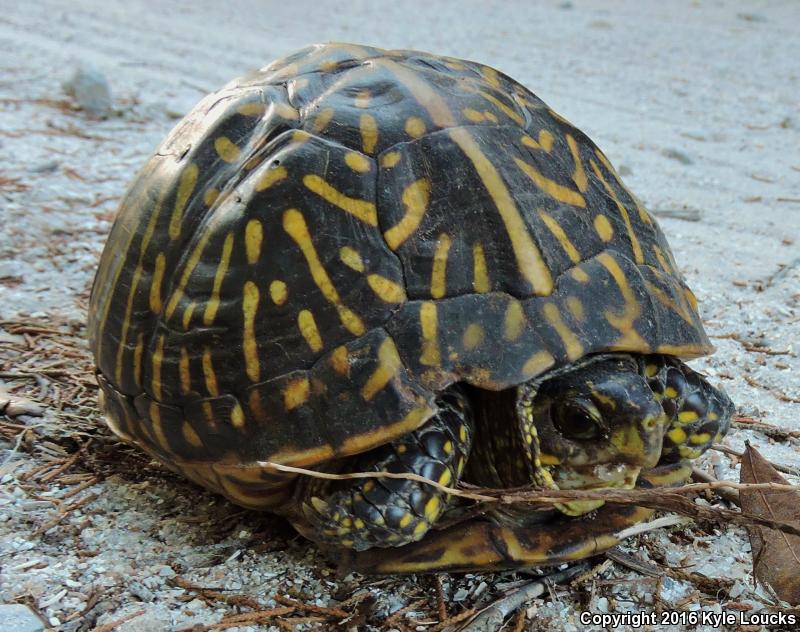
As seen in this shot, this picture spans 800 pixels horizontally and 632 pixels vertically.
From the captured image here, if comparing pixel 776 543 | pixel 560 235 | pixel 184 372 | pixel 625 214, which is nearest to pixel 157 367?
pixel 184 372

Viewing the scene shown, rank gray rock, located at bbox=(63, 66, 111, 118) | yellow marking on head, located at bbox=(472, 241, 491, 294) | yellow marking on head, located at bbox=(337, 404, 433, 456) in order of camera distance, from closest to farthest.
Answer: yellow marking on head, located at bbox=(337, 404, 433, 456) < yellow marking on head, located at bbox=(472, 241, 491, 294) < gray rock, located at bbox=(63, 66, 111, 118)

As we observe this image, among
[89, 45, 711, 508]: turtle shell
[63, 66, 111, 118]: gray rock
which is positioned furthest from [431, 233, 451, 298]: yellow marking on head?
[63, 66, 111, 118]: gray rock

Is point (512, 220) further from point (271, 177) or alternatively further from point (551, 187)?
point (271, 177)

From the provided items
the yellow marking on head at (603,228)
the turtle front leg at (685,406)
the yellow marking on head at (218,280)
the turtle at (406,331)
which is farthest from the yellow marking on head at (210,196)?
the turtle front leg at (685,406)

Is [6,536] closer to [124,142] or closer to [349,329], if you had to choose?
[349,329]

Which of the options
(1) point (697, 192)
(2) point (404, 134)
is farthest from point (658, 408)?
(1) point (697, 192)

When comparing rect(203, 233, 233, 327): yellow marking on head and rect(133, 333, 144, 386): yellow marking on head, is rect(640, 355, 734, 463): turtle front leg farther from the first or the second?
rect(133, 333, 144, 386): yellow marking on head
